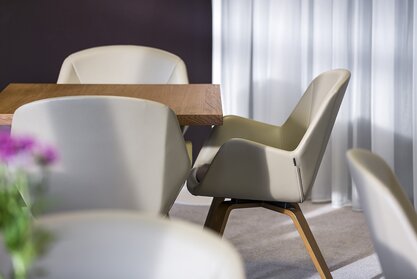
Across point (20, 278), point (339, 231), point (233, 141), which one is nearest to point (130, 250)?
point (20, 278)

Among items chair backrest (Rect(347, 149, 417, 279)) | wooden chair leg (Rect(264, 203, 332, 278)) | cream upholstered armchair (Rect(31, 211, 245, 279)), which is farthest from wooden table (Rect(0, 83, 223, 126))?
cream upholstered armchair (Rect(31, 211, 245, 279))

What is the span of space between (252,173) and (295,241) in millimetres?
892

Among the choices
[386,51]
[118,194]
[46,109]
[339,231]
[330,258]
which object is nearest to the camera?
[46,109]

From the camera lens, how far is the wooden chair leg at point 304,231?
2.89m

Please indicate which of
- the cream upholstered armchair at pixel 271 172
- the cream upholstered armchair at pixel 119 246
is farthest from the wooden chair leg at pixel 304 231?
the cream upholstered armchair at pixel 119 246

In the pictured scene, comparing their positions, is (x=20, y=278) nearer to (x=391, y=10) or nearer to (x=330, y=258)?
(x=330, y=258)

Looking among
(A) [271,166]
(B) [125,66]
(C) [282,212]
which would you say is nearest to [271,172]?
(A) [271,166]

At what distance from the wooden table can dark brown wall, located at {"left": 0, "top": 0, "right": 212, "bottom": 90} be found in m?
1.06

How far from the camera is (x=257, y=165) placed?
9.20ft

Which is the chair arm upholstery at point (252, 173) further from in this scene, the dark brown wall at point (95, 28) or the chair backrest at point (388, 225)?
the dark brown wall at point (95, 28)

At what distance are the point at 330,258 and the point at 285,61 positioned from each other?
1.18 meters

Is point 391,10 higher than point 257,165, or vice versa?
point 391,10

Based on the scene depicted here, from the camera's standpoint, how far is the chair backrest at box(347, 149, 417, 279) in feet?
3.99

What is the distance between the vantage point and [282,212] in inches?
114
